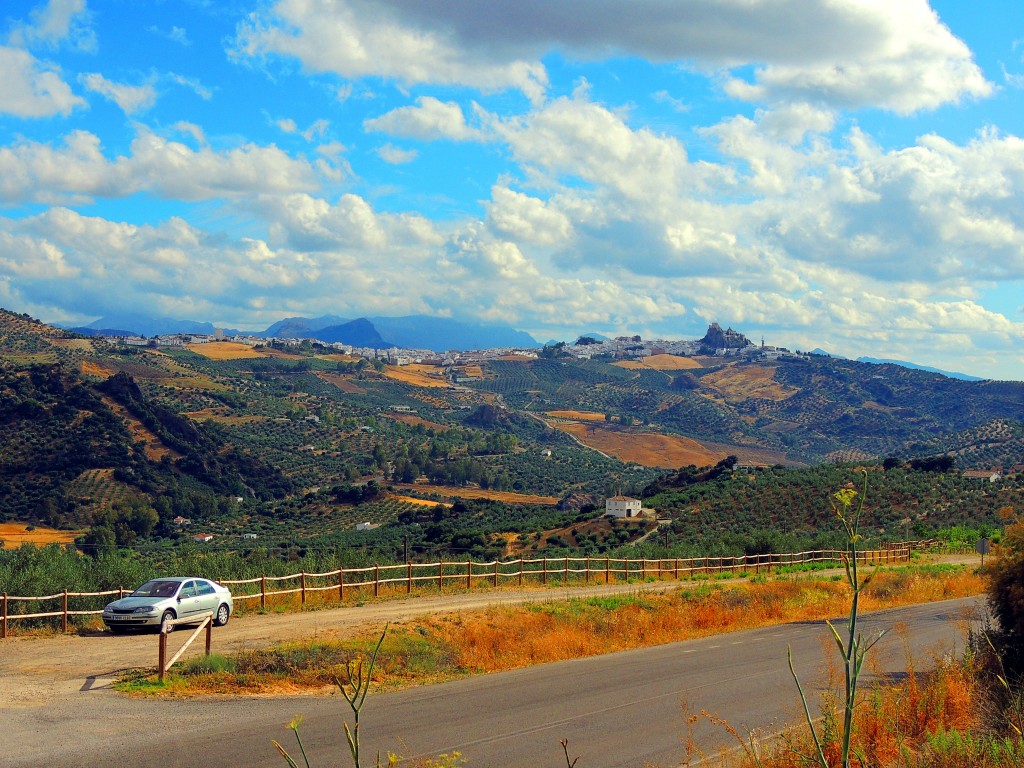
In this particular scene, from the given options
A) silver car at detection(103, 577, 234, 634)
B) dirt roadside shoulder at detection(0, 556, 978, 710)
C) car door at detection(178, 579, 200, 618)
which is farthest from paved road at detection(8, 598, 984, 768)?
car door at detection(178, 579, 200, 618)

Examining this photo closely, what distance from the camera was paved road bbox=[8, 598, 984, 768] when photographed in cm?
1203

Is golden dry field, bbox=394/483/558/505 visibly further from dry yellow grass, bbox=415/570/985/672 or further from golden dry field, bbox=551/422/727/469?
dry yellow grass, bbox=415/570/985/672

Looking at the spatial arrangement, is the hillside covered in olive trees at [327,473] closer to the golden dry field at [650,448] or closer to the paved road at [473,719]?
the golden dry field at [650,448]

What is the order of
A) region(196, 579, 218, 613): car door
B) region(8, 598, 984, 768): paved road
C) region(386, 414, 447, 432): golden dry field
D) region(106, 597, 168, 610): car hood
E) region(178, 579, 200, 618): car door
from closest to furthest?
region(8, 598, 984, 768): paved road → region(106, 597, 168, 610): car hood → region(178, 579, 200, 618): car door → region(196, 579, 218, 613): car door → region(386, 414, 447, 432): golden dry field

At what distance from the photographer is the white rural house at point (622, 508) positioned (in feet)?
246

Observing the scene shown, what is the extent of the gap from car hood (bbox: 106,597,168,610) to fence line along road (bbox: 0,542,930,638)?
97 centimetres

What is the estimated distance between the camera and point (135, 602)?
22.7m

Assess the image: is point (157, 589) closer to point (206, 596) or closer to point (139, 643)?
point (206, 596)

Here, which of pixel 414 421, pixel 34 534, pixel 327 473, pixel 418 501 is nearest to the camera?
pixel 34 534

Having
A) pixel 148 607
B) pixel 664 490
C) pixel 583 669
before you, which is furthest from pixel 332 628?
pixel 664 490

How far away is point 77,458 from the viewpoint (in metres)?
91.3

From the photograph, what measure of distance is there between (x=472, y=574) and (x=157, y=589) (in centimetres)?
1618

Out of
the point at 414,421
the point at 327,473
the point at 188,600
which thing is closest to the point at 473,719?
the point at 188,600

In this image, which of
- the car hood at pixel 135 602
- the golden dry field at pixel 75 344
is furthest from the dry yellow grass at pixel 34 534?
the golden dry field at pixel 75 344
